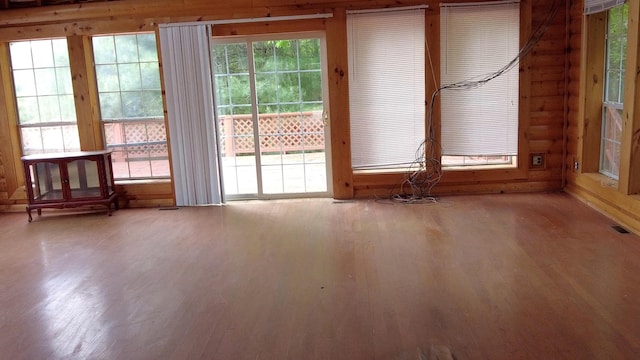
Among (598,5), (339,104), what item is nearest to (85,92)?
(339,104)

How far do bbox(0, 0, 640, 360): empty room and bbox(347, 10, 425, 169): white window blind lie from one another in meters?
0.02

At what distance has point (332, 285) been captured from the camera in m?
3.83

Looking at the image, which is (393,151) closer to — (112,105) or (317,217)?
(317,217)

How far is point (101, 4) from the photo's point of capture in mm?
6148

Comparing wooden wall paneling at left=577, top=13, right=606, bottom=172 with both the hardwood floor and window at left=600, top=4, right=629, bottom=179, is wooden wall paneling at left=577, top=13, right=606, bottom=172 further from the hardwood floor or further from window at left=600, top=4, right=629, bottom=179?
the hardwood floor

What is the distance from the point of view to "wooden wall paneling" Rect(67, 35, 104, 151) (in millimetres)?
6289

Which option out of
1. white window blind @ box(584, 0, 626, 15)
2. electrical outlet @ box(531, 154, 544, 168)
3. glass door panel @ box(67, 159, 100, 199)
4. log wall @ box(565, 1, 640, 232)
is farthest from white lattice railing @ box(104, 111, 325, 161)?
white window blind @ box(584, 0, 626, 15)

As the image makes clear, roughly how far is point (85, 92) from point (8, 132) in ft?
3.69

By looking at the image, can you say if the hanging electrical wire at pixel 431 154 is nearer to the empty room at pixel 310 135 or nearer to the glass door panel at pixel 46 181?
the empty room at pixel 310 135

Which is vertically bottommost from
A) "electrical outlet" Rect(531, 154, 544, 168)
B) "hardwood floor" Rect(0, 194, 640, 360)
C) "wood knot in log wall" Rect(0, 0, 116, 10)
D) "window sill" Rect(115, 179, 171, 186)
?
"hardwood floor" Rect(0, 194, 640, 360)

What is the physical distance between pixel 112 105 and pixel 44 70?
92 centimetres

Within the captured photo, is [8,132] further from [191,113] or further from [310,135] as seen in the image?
[310,135]

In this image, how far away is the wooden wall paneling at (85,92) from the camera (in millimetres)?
6289

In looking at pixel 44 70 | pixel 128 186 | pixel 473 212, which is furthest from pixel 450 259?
pixel 44 70
